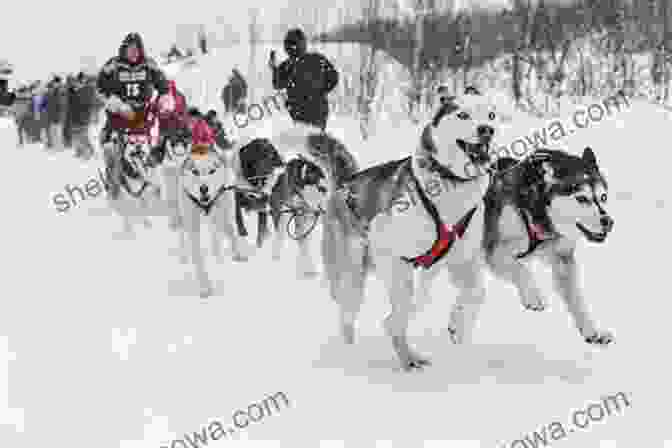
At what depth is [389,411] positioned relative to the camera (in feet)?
10.7

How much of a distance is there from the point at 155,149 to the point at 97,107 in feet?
57.8

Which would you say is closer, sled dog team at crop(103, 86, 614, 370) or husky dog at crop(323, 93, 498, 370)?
husky dog at crop(323, 93, 498, 370)

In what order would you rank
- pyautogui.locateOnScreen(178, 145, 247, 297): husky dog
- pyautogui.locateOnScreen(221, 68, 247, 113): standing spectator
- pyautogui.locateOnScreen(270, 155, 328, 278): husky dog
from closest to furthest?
Answer: 1. pyautogui.locateOnScreen(178, 145, 247, 297): husky dog
2. pyautogui.locateOnScreen(270, 155, 328, 278): husky dog
3. pyautogui.locateOnScreen(221, 68, 247, 113): standing spectator

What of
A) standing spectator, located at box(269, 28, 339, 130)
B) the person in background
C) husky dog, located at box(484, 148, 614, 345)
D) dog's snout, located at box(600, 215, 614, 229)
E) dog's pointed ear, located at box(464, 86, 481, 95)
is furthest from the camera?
the person in background

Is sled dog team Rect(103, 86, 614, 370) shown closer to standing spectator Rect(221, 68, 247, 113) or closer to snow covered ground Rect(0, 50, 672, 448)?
snow covered ground Rect(0, 50, 672, 448)

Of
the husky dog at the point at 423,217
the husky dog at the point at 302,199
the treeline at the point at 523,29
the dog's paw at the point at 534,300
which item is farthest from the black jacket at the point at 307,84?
the treeline at the point at 523,29

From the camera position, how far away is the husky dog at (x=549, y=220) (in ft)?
11.8

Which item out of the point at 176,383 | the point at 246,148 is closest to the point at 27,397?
the point at 176,383

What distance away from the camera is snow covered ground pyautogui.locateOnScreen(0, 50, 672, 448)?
10.2 ft

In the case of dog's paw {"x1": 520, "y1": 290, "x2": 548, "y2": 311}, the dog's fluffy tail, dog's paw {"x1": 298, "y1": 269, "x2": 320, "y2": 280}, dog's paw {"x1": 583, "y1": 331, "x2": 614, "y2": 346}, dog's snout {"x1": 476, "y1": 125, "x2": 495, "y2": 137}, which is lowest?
dog's paw {"x1": 298, "y1": 269, "x2": 320, "y2": 280}

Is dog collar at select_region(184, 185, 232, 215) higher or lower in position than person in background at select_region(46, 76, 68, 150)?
lower

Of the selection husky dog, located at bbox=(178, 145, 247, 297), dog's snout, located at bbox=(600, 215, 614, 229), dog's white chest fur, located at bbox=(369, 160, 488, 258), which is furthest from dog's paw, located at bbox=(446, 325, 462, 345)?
husky dog, located at bbox=(178, 145, 247, 297)

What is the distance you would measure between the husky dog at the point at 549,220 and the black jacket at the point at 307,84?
124 inches

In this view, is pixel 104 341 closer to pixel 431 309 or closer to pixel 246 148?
pixel 431 309
